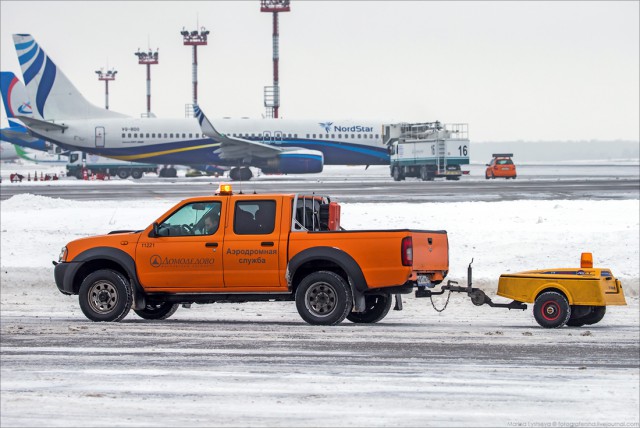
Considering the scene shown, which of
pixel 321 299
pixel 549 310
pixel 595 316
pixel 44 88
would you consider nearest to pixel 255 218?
pixel 321 299

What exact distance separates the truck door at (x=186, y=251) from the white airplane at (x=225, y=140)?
2013 inches

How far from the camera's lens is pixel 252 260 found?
14.9 m

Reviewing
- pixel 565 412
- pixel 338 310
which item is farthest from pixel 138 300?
pixel 565 412

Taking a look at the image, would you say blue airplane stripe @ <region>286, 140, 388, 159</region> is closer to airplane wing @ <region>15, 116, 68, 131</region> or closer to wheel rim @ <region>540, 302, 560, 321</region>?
airplane wing @ <region>15, 116, 68, 131</region>

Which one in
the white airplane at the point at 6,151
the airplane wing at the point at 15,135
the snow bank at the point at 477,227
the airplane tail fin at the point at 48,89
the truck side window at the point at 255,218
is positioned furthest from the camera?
the white airplane at the point at 6,151

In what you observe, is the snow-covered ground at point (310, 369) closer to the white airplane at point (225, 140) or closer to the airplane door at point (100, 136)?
the white airplane at point (225, 140)

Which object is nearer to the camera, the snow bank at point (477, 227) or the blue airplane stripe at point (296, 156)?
the snow bank at point (477, 227)

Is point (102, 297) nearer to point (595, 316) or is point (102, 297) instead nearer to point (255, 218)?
point (255, 218)

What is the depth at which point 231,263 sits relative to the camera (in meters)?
15.0

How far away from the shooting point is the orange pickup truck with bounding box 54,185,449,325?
1444cm

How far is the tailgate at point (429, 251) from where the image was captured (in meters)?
14.4

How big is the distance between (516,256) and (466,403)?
51.6 ft

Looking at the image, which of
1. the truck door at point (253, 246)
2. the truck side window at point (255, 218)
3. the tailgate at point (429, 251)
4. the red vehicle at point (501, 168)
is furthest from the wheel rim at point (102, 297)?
the red vehicle at point (501, 168)

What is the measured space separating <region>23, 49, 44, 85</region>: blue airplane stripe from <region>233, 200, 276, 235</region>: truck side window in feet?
223
